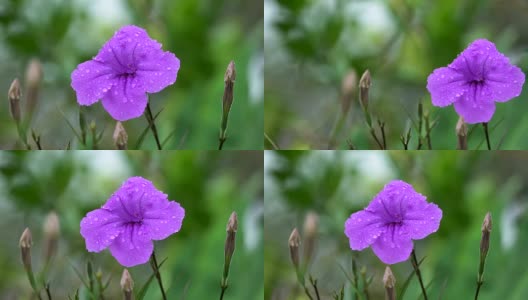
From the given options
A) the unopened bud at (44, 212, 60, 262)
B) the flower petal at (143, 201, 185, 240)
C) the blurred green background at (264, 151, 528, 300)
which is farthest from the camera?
the blurred green background at (264, 151, 528, 300)

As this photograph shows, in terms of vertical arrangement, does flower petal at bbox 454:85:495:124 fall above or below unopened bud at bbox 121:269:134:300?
above

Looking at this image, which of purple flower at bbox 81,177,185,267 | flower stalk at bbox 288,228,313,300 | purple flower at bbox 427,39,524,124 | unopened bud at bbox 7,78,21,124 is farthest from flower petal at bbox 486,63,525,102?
unopened bud at bbox 7,78,21,124

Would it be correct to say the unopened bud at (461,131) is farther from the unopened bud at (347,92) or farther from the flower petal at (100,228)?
the flower petal at (100,228)

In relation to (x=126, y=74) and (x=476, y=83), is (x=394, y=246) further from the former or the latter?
(x=126, y=74)

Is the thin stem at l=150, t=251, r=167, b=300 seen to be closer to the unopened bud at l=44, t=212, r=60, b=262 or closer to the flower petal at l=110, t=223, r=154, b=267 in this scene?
the flower petal at l=110, t=223, r=154, b=267

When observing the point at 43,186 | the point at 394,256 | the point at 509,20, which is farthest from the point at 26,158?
the point at 509,20

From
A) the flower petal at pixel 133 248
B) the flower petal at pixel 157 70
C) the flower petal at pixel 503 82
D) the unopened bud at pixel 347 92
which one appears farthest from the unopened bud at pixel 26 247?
the flower petal at pixel 503 82

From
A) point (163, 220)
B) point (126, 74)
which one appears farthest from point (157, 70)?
point (163, 220)
